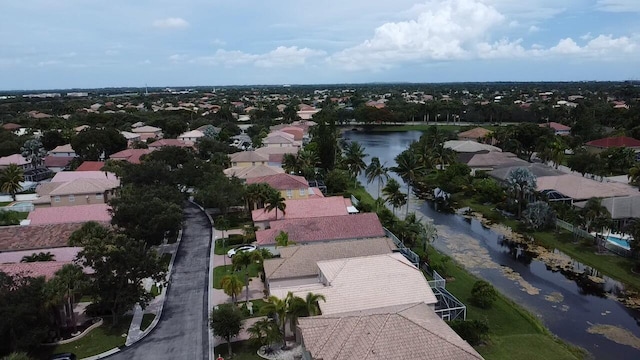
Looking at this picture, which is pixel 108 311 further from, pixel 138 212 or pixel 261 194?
pixel 261 194

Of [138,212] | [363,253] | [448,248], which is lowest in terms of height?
[448,248]

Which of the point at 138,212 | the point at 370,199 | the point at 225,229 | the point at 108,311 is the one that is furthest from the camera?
the point at 370,199

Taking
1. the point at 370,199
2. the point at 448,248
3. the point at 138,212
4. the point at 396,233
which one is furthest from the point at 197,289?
the point at 370,199

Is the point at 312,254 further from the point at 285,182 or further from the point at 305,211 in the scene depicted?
the point at 285,182

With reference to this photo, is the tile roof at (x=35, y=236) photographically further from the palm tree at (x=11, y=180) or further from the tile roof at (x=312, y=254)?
the palm tree at (x=11, y=180)

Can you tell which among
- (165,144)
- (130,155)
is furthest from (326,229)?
(165,144)

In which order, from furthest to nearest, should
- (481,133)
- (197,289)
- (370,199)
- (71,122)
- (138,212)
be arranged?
(71,122), (481,133), (370,199), (138,212), (197,289)

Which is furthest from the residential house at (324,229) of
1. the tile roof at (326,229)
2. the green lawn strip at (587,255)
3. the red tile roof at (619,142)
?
the red tile roof at (619,142)

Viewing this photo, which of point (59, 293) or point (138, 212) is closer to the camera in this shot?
point (59, 293)

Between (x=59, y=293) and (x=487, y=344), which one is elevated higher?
(x=59, y=293)
